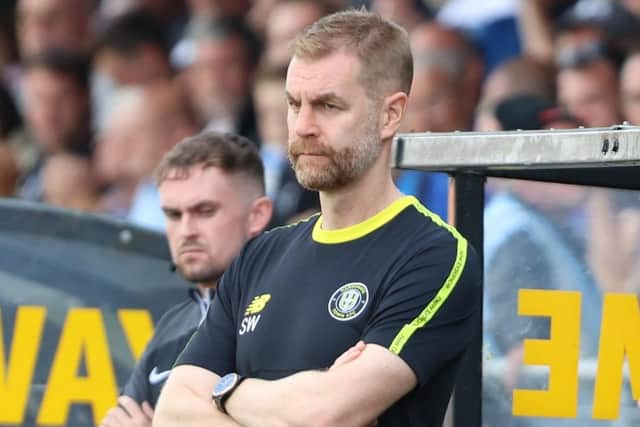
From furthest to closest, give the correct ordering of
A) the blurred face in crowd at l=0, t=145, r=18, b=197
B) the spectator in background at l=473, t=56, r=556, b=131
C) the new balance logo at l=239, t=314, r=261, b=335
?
the blurred face in crowd at l=0, t=145, r=18, b=197, the spectator in background at l=473, t=56, r=556, b=131, the new balance logo at l=239, t=314, r=261, b=335

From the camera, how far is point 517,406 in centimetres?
327

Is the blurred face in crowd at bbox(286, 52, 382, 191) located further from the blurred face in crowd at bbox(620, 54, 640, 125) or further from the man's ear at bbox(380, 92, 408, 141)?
the blurred face in crowd at bbox(620, 54, 640, 125)

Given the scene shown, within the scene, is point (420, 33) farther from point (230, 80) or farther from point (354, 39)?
point (354, 39)

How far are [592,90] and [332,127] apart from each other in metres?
3.47

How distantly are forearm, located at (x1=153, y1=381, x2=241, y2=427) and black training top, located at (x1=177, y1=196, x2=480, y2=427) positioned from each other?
0.33 ft

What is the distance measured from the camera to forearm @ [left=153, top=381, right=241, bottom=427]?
308 cm

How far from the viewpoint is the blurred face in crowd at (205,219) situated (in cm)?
404

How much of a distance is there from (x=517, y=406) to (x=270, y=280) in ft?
2.00

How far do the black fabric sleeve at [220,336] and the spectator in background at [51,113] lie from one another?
5938 mm

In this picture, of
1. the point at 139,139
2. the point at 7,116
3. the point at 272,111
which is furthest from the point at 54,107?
the point at 272,111

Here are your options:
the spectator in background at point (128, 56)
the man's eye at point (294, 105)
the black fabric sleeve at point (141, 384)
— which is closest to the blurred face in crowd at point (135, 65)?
the spectator in background at point (128, 56)

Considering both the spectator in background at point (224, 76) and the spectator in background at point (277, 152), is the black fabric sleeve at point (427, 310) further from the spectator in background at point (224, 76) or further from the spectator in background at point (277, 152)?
the spectator in background at point (224, 76)

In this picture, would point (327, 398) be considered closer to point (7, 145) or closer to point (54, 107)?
point (54, 107)

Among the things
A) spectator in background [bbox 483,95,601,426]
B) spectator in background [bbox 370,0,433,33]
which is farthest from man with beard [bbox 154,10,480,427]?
spectator in background [bbox 370,0,433,33]
